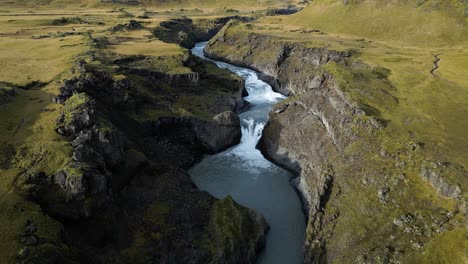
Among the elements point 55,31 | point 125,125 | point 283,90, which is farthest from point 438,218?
point 55,31

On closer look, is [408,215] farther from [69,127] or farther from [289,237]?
[69,127]

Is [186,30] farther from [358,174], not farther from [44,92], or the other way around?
[358,174]

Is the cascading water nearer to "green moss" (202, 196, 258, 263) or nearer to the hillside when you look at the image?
the hillside

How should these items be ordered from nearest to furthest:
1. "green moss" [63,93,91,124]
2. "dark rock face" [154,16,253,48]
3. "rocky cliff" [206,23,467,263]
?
"rocky cliff" [206,23,467,263] < "green moss" [63,93,91,124] < "dark rock face" [154,16,253,48]

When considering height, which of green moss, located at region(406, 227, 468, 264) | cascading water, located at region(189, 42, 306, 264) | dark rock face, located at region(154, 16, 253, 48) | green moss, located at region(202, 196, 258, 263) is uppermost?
dark rock face, located at region(154, 16, 253, 48)

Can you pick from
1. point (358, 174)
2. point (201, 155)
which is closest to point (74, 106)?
point (201, 155)

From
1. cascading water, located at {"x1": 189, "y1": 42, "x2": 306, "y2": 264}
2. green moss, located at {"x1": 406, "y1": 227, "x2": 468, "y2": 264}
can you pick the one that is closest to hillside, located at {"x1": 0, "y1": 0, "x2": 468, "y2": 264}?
green moss, located at {"x1": 406, "y1": 227, "x2": 468, "y2": 264}
